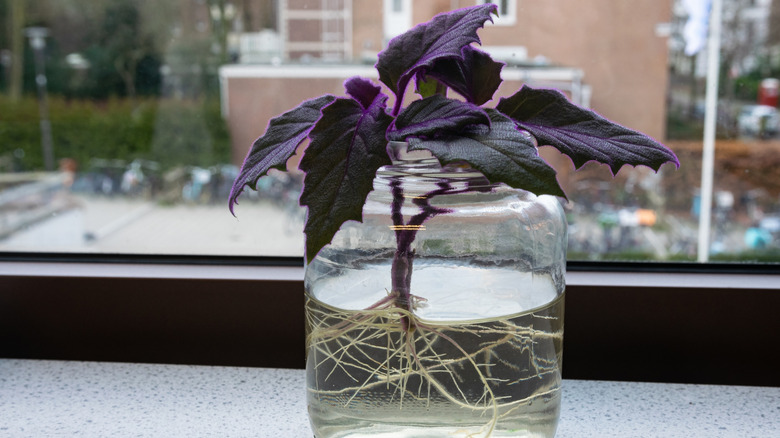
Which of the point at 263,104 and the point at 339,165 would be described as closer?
the point at 339,165

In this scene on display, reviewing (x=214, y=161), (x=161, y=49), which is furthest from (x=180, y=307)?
(x=161, y=49)

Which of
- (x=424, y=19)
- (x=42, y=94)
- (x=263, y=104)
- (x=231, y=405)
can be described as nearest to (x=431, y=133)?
(x=231, y=405)

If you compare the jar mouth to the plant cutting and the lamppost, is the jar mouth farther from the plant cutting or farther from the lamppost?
the lamppost

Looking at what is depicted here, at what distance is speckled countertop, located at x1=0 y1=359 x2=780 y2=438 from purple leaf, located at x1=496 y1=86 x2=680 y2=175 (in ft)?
0.78

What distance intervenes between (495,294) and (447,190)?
73 millimetres

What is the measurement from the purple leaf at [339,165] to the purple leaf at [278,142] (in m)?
0.02

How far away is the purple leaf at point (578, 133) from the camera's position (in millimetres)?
Answer: 321

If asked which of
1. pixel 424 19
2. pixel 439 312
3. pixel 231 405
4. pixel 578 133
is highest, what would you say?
pixel 424 19

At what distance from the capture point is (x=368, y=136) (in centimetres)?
31

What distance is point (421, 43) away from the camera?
35cm

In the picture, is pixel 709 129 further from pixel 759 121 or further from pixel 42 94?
pixel 42 94

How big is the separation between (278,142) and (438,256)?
11 centimetres

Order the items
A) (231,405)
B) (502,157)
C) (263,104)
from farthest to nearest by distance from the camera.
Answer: (263,104)
(231,405)
(502,157)

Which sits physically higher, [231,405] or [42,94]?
[42,94]
